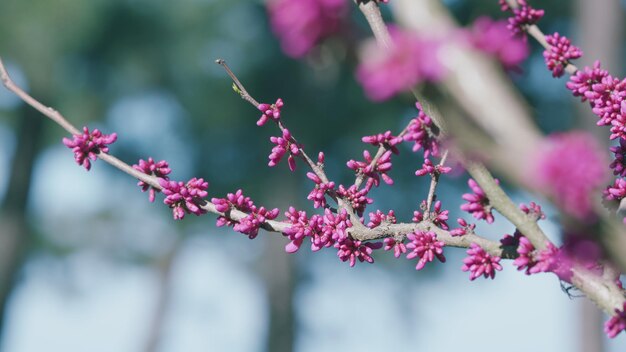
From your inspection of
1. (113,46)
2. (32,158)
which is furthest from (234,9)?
(32,158)

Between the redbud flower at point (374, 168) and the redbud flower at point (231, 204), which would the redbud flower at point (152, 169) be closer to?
the redbud flower at point (231, 204)

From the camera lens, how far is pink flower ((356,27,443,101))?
1.09 metres

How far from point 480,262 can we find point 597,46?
20.3 ft

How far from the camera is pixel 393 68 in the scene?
1121mm

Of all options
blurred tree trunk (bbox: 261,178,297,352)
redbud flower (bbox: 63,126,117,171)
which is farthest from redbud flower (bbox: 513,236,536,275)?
blurred tree trunk (bbox: 261,178,297,352)

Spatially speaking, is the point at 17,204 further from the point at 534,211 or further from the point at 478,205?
the point at 534,211

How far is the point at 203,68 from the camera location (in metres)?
18.4

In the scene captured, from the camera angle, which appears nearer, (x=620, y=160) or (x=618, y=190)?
(x=618, y=190)

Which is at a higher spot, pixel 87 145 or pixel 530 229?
pixel 87 145

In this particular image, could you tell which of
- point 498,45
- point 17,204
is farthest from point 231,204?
point 17,204

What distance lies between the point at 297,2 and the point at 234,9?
1834 centimetres

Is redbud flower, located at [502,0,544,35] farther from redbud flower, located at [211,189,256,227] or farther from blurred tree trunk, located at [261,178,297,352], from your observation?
blurred tree trunk, located at [261,178,297,352]

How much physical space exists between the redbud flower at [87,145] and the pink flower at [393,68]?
1466mm

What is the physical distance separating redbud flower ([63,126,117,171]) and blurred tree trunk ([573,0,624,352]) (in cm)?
584
